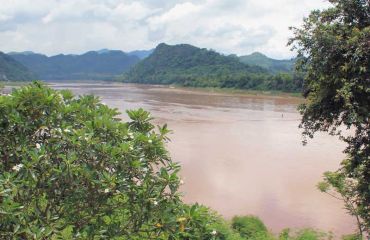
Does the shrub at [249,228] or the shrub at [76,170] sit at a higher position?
the shrub at [76,170]

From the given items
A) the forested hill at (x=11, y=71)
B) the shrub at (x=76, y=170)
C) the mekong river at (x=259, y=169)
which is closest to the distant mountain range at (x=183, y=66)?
the forested hill at (x=11, y=71)

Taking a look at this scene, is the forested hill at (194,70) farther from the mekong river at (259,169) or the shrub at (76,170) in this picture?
the shrub at (76,170)

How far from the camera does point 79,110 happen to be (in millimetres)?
3906

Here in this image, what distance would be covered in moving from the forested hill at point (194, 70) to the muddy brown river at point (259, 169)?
44436mm

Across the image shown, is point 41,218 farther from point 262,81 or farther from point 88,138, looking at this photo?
point 262,81

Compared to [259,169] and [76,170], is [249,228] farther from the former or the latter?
[259,169]

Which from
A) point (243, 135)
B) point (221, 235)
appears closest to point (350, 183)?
point (221, 235)

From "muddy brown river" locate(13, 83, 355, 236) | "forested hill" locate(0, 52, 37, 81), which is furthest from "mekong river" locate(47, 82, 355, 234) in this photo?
"forested hill" locate(0, 52, 37, 81)

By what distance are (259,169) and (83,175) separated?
59.0ft

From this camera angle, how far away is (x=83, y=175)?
3.30m

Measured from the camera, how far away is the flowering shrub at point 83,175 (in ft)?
10.8

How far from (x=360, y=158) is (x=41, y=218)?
6.94 meters

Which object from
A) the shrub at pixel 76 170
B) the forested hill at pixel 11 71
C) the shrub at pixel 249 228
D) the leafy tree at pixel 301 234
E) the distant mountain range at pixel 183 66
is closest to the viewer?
the shrub at pixel 76 170

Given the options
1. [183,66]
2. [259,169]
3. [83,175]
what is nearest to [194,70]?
[183,66]
